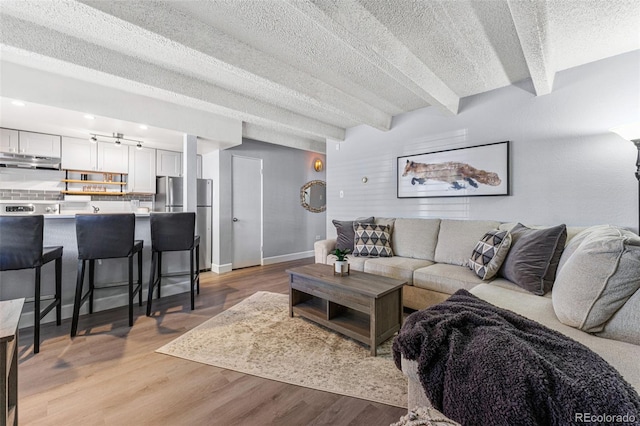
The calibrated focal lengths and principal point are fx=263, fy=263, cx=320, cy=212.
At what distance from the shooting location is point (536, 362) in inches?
30.4

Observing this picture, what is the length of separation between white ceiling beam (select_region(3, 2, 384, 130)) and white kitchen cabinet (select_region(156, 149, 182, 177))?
2.60 meters

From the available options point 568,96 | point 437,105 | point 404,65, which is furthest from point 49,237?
point 568,96

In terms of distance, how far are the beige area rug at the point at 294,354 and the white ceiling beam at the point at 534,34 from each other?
7.65 feet

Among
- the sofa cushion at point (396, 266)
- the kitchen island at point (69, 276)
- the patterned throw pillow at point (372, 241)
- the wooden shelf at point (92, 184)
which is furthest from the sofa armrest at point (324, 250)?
the wooden shelf at point (92, 184)

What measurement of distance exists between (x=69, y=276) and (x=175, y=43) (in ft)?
8.09

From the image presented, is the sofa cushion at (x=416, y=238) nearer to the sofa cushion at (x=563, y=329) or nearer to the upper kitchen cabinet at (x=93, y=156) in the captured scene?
the sofa cushion at (x=563, y=329)

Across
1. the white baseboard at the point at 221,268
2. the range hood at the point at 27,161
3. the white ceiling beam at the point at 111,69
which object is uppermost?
the white ceiling beam at the point at 111,69

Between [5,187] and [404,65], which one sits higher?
[404,65]

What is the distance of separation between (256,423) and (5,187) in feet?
16.1

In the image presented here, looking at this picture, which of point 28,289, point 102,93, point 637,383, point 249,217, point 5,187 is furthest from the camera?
point 249,217

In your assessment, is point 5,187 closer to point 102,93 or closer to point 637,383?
point 102,93

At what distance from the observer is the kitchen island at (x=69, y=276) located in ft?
7.68

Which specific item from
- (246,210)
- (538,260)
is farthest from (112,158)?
(538,260)

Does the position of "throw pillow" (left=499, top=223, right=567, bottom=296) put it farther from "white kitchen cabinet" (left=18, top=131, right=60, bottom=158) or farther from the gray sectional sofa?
"white kitchen cabinet" (left=18, top=131, right=60, bottom=158)
